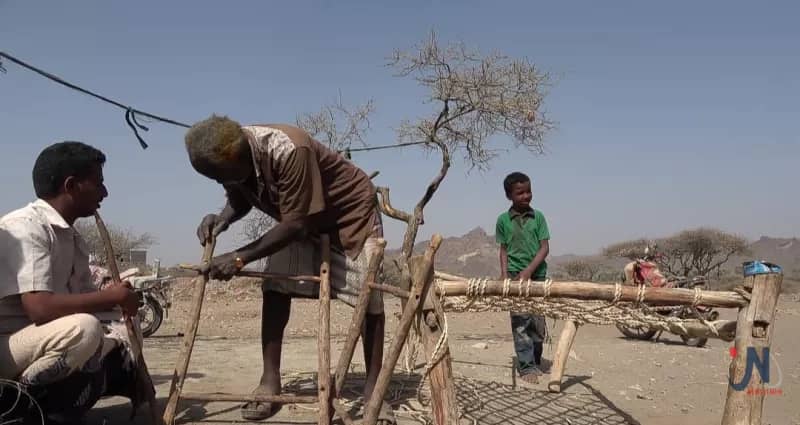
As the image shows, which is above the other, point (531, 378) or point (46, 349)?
point (46, 349)

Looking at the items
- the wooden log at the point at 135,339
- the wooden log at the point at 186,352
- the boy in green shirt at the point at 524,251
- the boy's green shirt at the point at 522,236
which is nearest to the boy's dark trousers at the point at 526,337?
the boy in green shirt at the point at 524,251

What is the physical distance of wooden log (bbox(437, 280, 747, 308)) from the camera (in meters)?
2.94

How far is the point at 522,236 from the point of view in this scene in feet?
17.2

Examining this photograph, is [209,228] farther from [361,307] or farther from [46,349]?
[46,349]

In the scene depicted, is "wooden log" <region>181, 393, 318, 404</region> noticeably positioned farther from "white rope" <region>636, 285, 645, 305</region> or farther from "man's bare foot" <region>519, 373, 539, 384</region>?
"man's bare foot" <region>519, 373, 539, 384</region>

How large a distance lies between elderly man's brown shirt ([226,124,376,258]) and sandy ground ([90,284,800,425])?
108cm

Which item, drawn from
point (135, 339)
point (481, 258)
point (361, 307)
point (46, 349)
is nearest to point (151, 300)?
point (135, 339)

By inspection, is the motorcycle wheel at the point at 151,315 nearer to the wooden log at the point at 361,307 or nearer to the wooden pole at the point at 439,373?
the wooden log at the point at 361,307

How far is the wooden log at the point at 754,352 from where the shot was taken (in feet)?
9.12

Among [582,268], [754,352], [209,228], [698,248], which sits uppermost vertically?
[209,228]

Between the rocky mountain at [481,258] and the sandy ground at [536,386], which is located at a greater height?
the sandy ground at [536,386]

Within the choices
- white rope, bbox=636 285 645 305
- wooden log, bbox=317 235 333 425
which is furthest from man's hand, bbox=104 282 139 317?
white rope, bbox=636 285 645 305

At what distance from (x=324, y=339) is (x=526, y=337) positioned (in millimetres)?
2331

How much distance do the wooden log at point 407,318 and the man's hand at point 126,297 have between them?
1.18m
